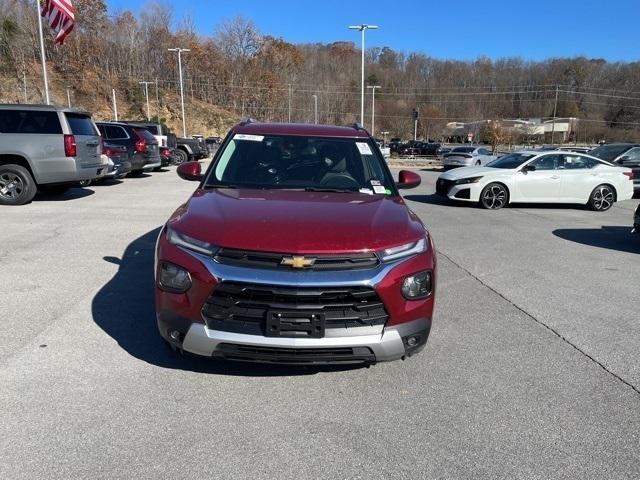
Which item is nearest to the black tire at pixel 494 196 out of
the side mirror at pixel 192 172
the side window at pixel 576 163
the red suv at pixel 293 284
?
the side window at pixel 576 163

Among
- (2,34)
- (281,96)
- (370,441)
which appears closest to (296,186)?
(370,441)

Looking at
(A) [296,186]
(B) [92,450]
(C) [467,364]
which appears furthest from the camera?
(A) [296,186]

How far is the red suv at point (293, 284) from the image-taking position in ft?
9.66

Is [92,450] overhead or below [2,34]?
below

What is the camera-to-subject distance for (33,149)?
10.2m

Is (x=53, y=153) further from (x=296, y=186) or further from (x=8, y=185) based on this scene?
(x=296, y=186)

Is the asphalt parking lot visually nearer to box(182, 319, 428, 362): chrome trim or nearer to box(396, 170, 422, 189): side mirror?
box(182, 319, 428, 362): chrome trim

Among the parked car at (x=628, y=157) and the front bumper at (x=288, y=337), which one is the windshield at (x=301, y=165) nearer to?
the front bumper at (x=288, y=337)

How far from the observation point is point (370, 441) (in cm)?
281

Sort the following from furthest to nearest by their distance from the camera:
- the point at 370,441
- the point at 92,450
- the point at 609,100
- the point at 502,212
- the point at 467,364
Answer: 1. the point at 609,100
2. the point at 502,212
3. the point at 467,364
4. the point at 370,441
5. the point at 92,450

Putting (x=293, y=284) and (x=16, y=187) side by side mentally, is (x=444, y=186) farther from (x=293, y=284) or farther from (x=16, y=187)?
(x=293, y=284)

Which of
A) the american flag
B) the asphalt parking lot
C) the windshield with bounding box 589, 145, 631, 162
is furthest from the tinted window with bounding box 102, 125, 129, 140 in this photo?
the windshield with bounding box 589, 145, 631, 162

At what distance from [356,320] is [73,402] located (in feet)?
5.94

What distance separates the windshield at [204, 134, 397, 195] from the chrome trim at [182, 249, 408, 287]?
1477 millimetres
